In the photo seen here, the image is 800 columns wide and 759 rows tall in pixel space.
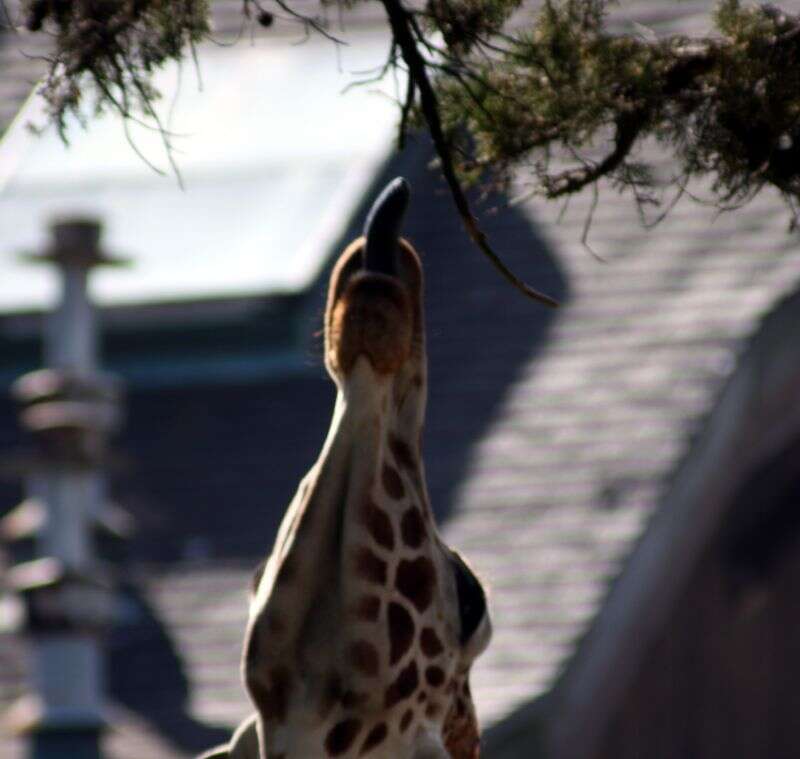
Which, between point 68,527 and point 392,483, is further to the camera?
point 68,527

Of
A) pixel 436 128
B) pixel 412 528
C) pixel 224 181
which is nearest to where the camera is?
pixel 412 528

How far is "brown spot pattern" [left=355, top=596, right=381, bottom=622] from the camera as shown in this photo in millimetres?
3590

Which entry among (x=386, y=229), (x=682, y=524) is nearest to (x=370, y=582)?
(x=386, y=229)

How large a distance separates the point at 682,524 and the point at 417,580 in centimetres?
663

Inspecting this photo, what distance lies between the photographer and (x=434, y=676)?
11.9 feet

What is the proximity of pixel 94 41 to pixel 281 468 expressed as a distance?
6.69m

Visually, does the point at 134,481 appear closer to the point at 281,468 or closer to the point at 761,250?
the point at 281,468

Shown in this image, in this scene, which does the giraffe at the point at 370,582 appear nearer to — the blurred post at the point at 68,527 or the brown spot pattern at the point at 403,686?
the brown spot pattern at the point at 403,686

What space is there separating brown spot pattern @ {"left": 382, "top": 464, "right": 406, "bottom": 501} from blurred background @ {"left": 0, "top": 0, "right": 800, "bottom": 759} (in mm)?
5183

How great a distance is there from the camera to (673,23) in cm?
1214

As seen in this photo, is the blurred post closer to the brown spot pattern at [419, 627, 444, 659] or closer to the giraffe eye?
the giraffe eye

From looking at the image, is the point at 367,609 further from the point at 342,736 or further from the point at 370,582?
the point at 342,736

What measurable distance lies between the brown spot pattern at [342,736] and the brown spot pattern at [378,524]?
0.26 meters

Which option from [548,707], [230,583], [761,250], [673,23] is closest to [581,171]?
[548,707]
